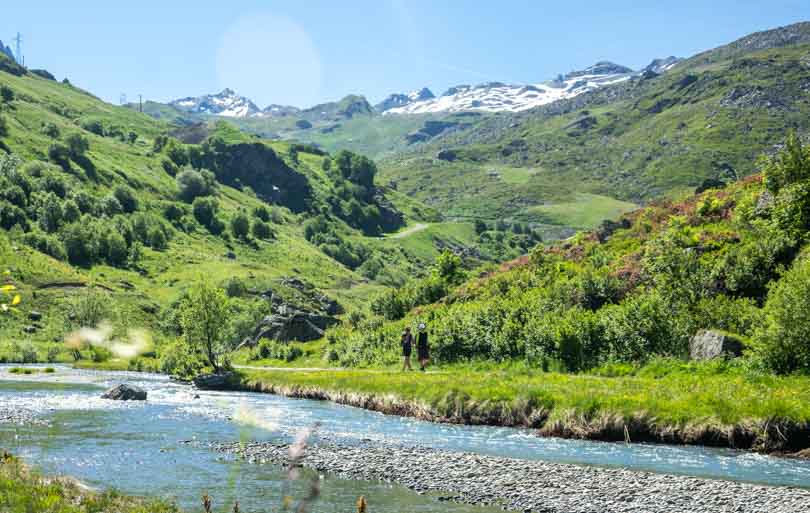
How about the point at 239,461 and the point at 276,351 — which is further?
the point at 276,351

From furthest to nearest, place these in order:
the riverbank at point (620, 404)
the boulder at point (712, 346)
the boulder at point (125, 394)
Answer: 1. the boulder at point (125, 394)
2. the boulder at point (712, 346)
3. the riverbank at point (620, 404)

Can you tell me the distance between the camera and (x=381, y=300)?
96812mm

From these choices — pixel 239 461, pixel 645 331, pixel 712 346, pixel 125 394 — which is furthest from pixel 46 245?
pixel 712 346

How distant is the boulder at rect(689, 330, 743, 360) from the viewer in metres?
44.0

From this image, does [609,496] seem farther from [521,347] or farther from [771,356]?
[521,347]

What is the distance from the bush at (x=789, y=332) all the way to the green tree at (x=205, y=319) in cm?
5113

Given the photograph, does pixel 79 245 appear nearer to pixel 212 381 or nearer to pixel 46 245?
pixel 46 245

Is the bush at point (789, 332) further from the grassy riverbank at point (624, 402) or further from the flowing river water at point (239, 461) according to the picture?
the flowing river water at point (239, 461)

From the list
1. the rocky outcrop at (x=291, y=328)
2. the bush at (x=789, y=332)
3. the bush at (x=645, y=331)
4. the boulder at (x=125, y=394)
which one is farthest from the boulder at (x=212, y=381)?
the bush at (x=789, y=332)

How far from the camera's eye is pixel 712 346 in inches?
1770

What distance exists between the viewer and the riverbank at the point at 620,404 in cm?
3177

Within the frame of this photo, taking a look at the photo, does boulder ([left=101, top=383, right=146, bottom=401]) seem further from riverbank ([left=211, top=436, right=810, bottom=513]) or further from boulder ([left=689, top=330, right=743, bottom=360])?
boulder ([left=689, top=330, right=743, bottom=360])

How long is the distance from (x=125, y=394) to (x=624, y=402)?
37789mm

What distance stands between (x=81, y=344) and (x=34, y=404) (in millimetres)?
50307
